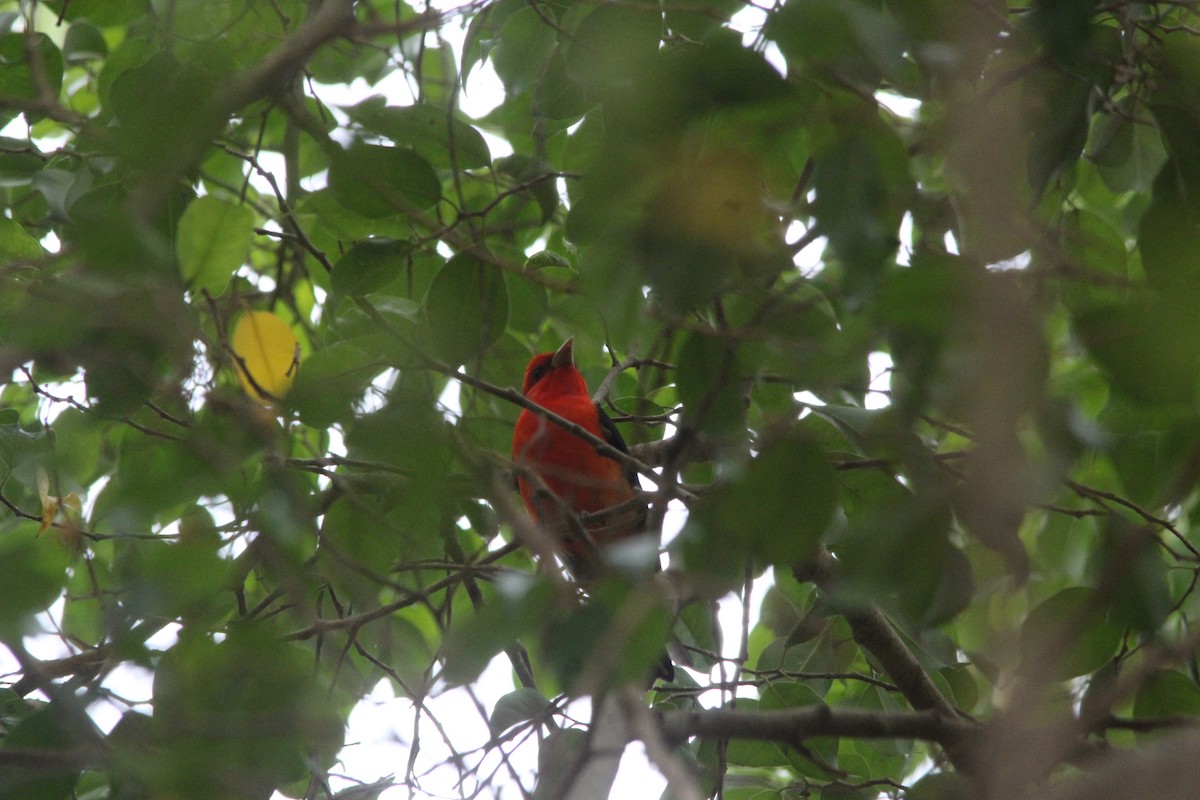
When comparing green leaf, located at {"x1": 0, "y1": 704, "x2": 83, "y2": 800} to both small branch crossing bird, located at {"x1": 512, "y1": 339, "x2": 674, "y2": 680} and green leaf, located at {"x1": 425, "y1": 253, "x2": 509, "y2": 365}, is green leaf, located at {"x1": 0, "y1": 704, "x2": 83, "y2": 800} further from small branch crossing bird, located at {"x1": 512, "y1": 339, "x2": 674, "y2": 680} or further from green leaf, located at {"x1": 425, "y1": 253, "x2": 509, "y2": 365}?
small branch crossing bird, located at {"x1": 512, "y1": 339, "x2": 674, "y2": 680}

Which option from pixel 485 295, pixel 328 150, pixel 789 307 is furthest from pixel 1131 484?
pixel 328 150

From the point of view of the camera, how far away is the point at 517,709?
265 cm

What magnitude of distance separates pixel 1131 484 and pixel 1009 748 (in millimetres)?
1207

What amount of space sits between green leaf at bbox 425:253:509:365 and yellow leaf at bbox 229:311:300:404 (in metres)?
0.41

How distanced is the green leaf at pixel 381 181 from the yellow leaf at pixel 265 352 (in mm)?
341

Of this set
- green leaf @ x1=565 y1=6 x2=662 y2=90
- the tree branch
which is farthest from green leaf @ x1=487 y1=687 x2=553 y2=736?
green leaf @ x1=565 y1=6 x2=662 y2=90

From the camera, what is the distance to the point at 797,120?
162 cm

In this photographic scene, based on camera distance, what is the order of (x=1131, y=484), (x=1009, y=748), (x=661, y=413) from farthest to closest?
(x=661, y=413) → (x=1131, y=484) → (x=1009, y=748)

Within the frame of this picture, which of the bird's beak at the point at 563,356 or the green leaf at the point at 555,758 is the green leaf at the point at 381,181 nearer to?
the green leaf at the point at 555,758

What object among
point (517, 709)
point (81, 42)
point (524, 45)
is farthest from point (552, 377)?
point (517, 709)

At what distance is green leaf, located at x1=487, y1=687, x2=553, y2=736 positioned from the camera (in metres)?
2.59

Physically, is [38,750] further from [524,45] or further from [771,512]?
[524,45]

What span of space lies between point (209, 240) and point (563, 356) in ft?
9.74

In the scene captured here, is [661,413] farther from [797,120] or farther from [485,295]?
[797,120]
